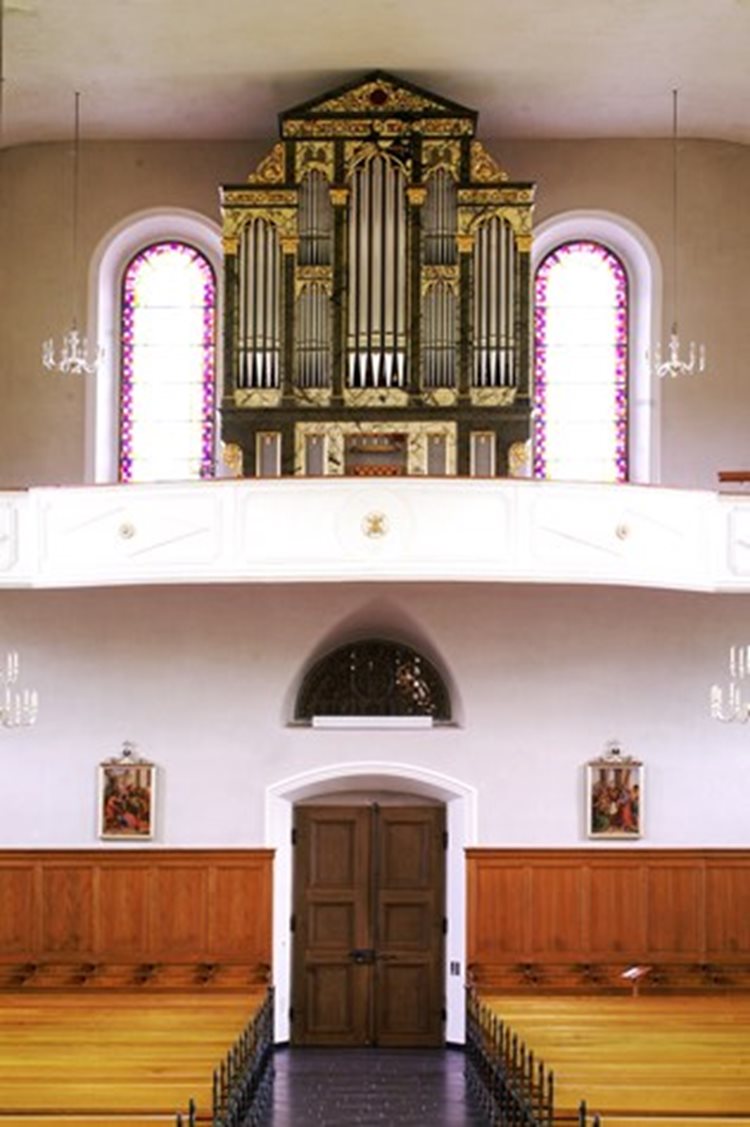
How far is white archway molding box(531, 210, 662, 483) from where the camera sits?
22.7 metres

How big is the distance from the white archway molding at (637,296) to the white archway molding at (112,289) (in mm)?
3928

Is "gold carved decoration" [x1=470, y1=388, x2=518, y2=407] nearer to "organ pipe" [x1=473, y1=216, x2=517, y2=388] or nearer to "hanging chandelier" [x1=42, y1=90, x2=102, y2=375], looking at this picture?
"organ pipe" [x1=473, y1=216, x2=517, y2=388]

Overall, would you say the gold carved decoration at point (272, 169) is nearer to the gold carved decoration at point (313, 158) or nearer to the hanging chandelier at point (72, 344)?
the gold carved decoration at point (313, 158)

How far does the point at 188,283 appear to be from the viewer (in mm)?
Result: 23547

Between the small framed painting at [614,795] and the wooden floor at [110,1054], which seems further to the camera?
the small framed painting at [614,795]

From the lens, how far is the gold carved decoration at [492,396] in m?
20.9

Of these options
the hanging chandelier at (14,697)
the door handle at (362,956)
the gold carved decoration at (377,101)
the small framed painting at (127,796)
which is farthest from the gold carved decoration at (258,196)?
the door handle at (362,956)

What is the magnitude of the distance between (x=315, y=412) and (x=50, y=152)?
197 inches

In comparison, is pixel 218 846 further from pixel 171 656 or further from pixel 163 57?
pixel 163 57

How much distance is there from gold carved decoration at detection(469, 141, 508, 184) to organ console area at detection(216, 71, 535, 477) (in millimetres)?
15

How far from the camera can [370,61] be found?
69.2ft

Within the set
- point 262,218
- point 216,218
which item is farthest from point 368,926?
point 216,218

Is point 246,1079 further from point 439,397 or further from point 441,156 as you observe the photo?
point 441,156

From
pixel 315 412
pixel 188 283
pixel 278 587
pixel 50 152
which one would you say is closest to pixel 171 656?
pixel 278 587
